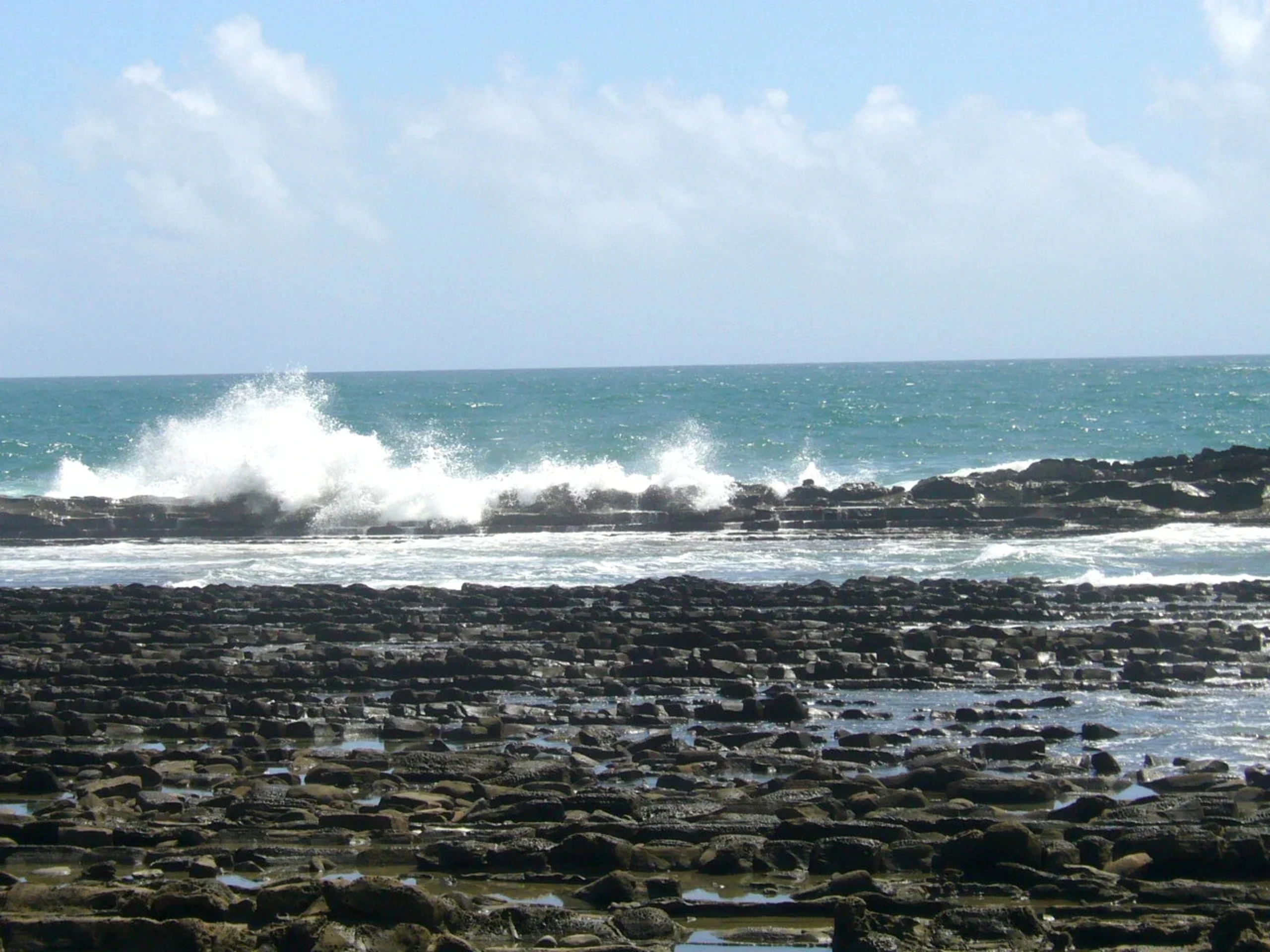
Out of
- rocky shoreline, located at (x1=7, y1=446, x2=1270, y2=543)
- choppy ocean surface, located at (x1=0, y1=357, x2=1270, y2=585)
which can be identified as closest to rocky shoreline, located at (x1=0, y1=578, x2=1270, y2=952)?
choppy ocean surface, located at (x1=0, y1=357, x2=1270, y2=585)

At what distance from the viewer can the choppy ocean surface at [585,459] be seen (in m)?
26.8

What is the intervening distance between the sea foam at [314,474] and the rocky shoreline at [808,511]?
42 centimetres

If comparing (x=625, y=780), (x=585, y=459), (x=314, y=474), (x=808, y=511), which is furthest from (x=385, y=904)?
(x=585, y=459)

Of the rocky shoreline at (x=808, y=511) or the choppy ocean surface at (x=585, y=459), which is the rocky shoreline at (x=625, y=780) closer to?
the choppy ocean surface at (x=585, y=459)

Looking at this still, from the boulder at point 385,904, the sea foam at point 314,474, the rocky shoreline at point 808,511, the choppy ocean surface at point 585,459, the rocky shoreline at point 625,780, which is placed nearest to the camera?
the boulder at point 385,904

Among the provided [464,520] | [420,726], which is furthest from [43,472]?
[420,726]

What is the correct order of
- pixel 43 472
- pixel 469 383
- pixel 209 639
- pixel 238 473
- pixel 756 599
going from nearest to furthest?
pixel 209 639 < pixel 756 599 < pixel 238 473 < pixel 43 472 < pixel 469 383

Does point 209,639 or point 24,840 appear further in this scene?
point 209,639

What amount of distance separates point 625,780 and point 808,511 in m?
20.9

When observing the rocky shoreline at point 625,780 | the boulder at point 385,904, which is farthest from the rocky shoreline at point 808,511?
the boulder at point 385,904

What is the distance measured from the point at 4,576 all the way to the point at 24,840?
18.3 m

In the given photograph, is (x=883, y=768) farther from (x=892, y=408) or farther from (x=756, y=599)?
(x=892, y=408)

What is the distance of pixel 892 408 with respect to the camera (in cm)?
7850

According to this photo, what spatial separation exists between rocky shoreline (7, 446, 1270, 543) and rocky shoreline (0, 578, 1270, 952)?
1028cm
